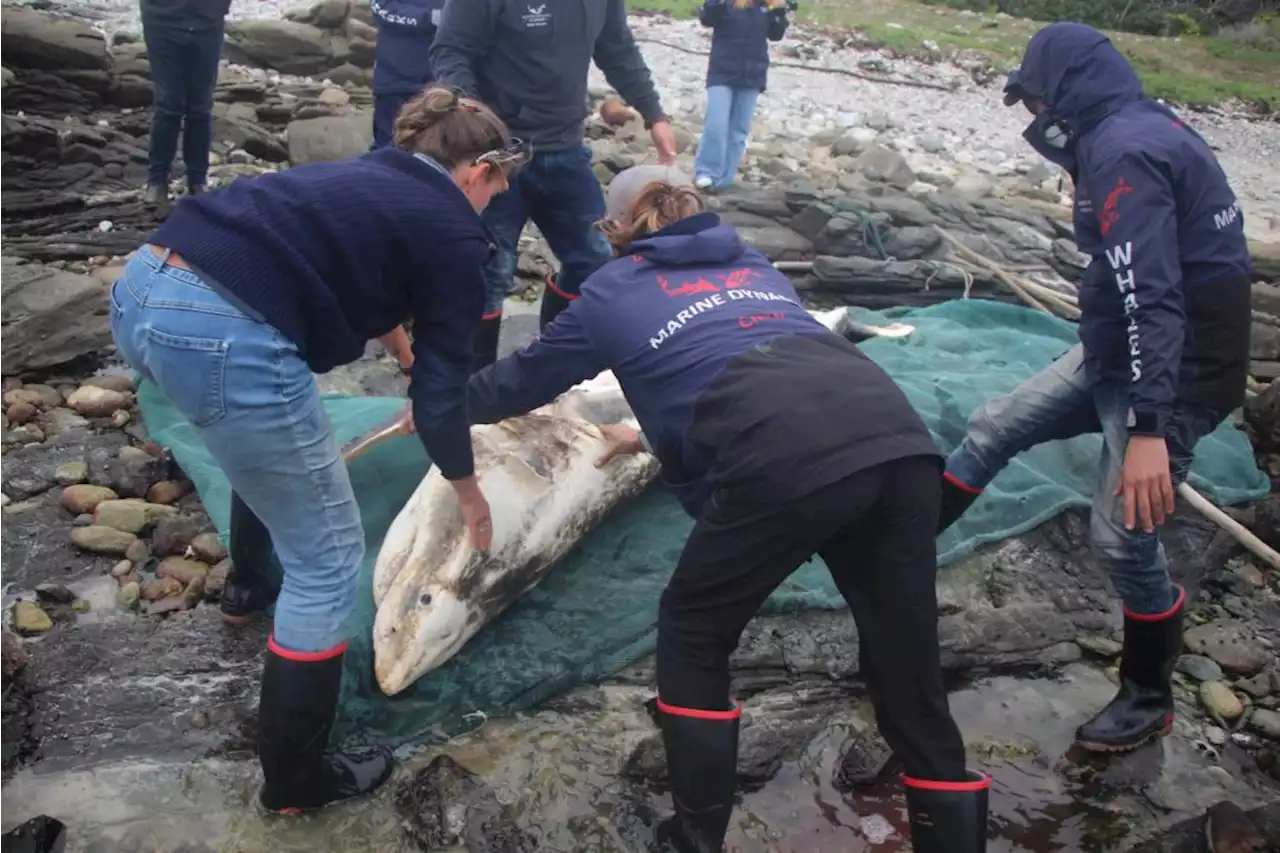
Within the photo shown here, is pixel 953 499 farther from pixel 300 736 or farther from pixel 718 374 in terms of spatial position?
pixel 300 736

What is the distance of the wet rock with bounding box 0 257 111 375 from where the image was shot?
Result: 5.07 meters

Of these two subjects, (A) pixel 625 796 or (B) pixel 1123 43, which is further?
(B) pixel 1123 43

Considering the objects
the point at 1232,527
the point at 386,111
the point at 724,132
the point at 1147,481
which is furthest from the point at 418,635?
the point at 724,132

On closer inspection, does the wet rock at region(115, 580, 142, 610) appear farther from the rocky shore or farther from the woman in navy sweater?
the woman in navy sweater

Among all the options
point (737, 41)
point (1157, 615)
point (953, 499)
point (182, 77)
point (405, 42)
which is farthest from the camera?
point (737, 41)

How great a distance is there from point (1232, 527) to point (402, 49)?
4.51 m

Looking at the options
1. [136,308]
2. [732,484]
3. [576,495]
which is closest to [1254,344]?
[576,495]

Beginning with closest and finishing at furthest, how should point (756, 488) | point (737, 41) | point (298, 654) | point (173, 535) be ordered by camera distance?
1. point (756, 488)
2. point (298, 654)
3. point (173, 535)
4. point (737, 41)

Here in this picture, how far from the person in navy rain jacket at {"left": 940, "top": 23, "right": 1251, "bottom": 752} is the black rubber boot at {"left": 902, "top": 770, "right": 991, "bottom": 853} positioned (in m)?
0.98

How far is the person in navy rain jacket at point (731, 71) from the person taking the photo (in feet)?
29.2

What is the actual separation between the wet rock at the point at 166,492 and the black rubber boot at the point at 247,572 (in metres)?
0.79

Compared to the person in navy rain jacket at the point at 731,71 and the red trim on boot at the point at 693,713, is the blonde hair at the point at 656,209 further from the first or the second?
the person in navy rain jacket at the point at 731,71

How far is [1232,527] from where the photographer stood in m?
4.37

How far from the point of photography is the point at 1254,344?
21.2ft
